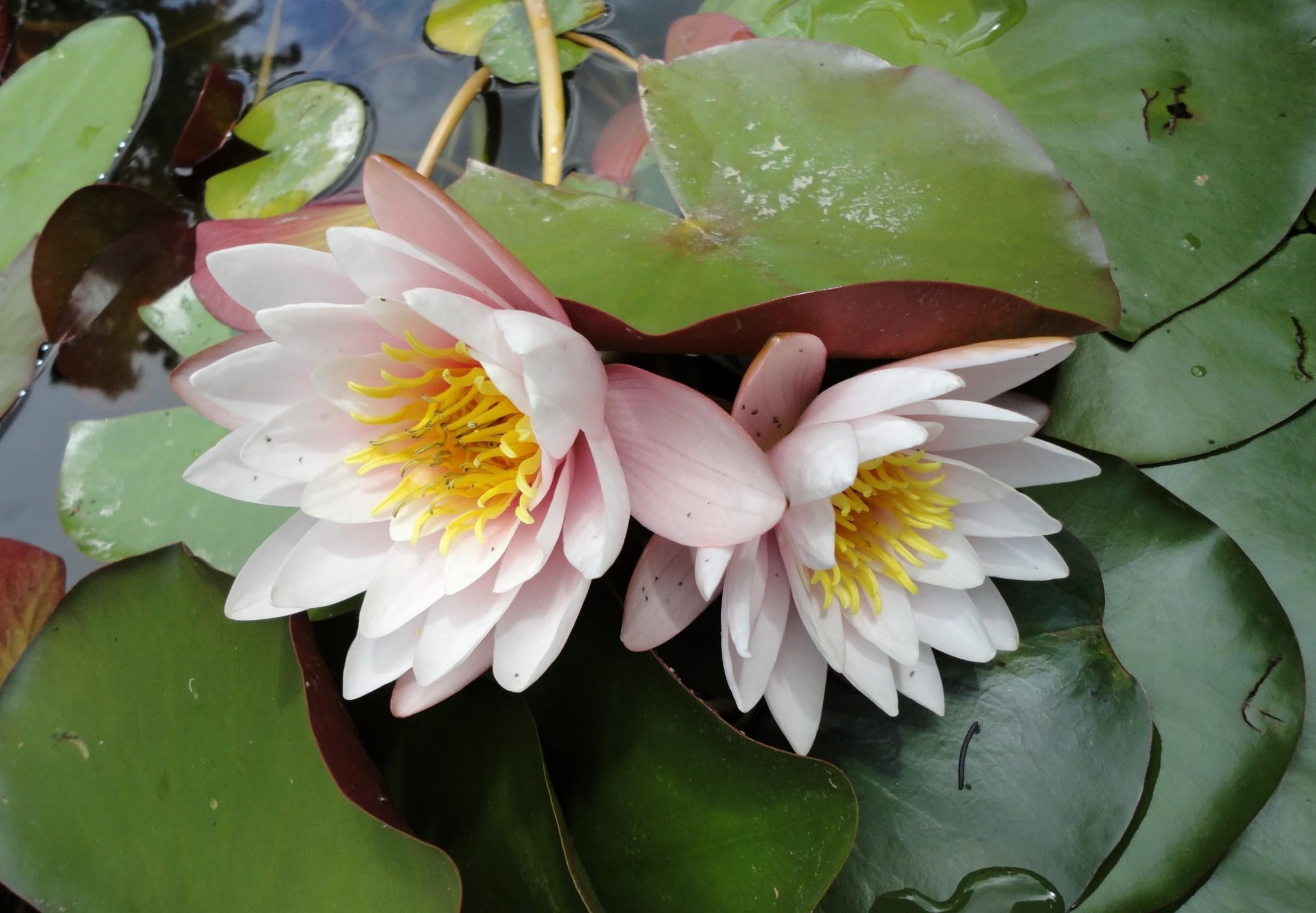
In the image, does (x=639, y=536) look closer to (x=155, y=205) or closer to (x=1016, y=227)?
(x=1016, y=227)

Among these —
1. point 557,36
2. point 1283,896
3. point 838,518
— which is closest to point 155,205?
point 557,36

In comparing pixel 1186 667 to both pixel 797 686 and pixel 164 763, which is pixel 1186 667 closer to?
pixel 797 686

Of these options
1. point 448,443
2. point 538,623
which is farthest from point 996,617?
point 448,443

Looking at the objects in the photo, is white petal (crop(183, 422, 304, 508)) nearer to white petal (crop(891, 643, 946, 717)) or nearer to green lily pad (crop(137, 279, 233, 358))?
green lily pad (crop(137, 279, 233, 358))

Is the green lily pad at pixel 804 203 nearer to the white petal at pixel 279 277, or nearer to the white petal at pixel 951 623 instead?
the white petal at pixel 279 277

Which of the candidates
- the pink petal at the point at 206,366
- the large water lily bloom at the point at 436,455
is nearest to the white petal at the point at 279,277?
the large water lily bloom at the point at 436,455

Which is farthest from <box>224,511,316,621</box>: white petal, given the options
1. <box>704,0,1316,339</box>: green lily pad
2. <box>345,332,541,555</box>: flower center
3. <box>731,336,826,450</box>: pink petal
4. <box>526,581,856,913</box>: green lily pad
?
<box>704,0,1316,339</box>: green lily pad
